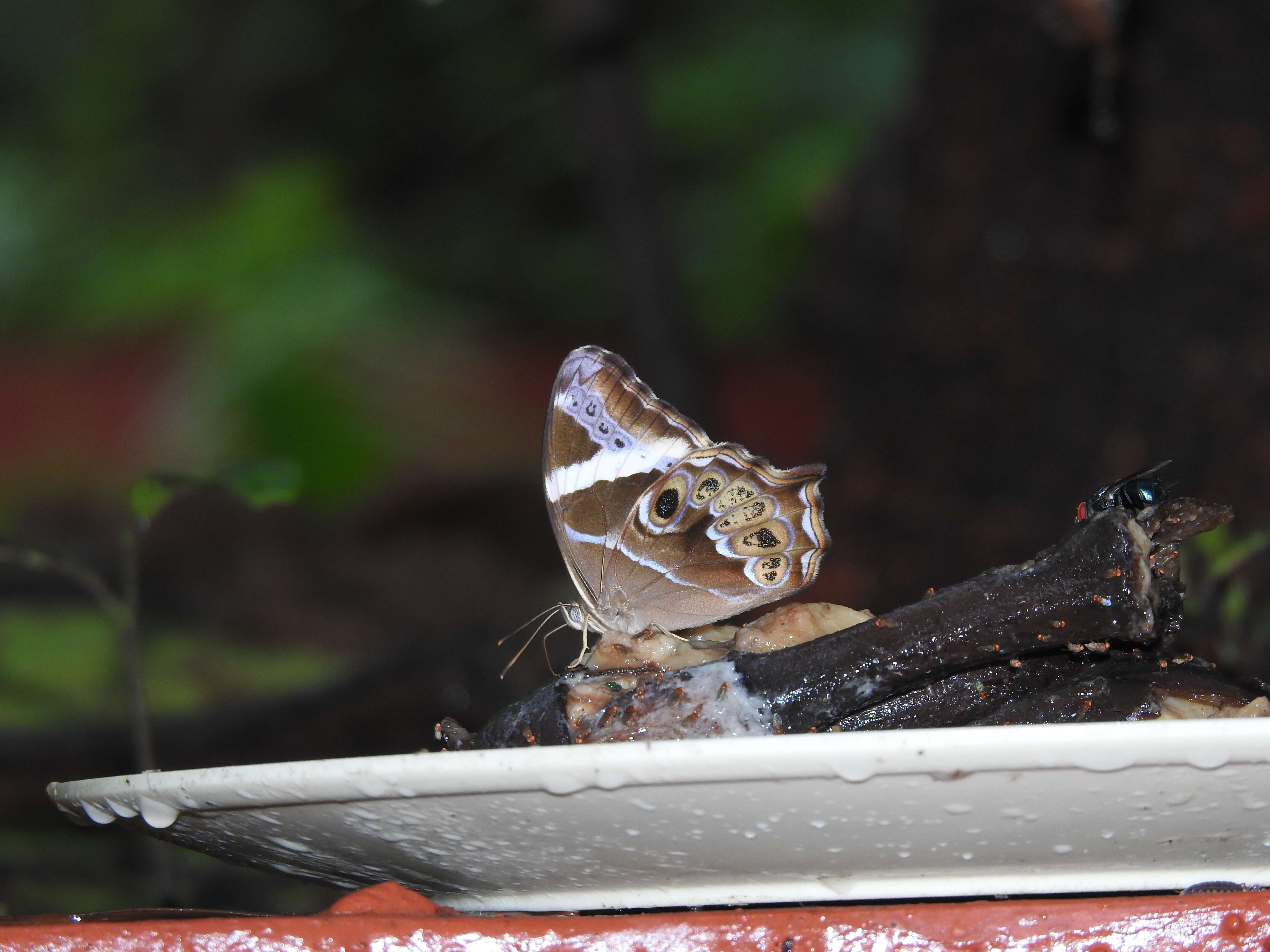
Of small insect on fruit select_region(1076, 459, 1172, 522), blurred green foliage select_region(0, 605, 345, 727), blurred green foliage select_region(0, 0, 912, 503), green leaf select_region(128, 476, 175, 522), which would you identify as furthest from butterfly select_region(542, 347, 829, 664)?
blurred green foliage select_region(0, 0, 912, 503)

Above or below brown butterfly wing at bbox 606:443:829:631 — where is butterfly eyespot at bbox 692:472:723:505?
above

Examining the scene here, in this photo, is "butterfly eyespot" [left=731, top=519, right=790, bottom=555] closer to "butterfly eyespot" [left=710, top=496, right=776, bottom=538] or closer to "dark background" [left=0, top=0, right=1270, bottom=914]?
"butterfly eyespot" [left=710, top=496, right=776, bottom=538]

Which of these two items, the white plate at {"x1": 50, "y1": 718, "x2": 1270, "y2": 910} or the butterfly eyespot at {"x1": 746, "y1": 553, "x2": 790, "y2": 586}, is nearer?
the white plate at {"x1": 50, "y1": 718, "x2": 1270, "y2": 910}

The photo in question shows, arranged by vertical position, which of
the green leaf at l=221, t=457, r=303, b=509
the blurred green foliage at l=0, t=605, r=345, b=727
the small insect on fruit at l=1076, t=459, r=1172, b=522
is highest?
the blurred green foliage at l=0, t=605, r=345, b=727

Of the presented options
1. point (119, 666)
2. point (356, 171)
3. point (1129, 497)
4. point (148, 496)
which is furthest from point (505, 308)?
point (1129, 497)

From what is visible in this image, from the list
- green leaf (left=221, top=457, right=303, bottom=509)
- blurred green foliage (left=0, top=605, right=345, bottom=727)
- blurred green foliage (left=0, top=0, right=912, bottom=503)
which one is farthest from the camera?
blurred green foliage (left=0, top=0, right=912, bottom=503)

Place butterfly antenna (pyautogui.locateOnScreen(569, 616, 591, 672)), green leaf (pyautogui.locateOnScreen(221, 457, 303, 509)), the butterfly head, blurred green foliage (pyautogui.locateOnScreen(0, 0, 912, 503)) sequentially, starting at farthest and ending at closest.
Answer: blurred green foliage (pyautogui.locateOnScreen(0, 0, 912, 503)) < green leaf (pyautogui.locateOnScreen(221, 457, 303, 509)) < the butterfly head < butterfly antenna (pyautogui.locateOnScreen(569, 616, 591, 672))

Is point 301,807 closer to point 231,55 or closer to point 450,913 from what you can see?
point 450,913

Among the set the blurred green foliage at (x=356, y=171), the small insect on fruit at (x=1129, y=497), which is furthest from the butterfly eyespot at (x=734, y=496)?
the blurred green foliage at (x=356, y=171)

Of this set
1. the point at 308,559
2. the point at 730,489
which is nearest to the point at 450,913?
the point at 730,489
